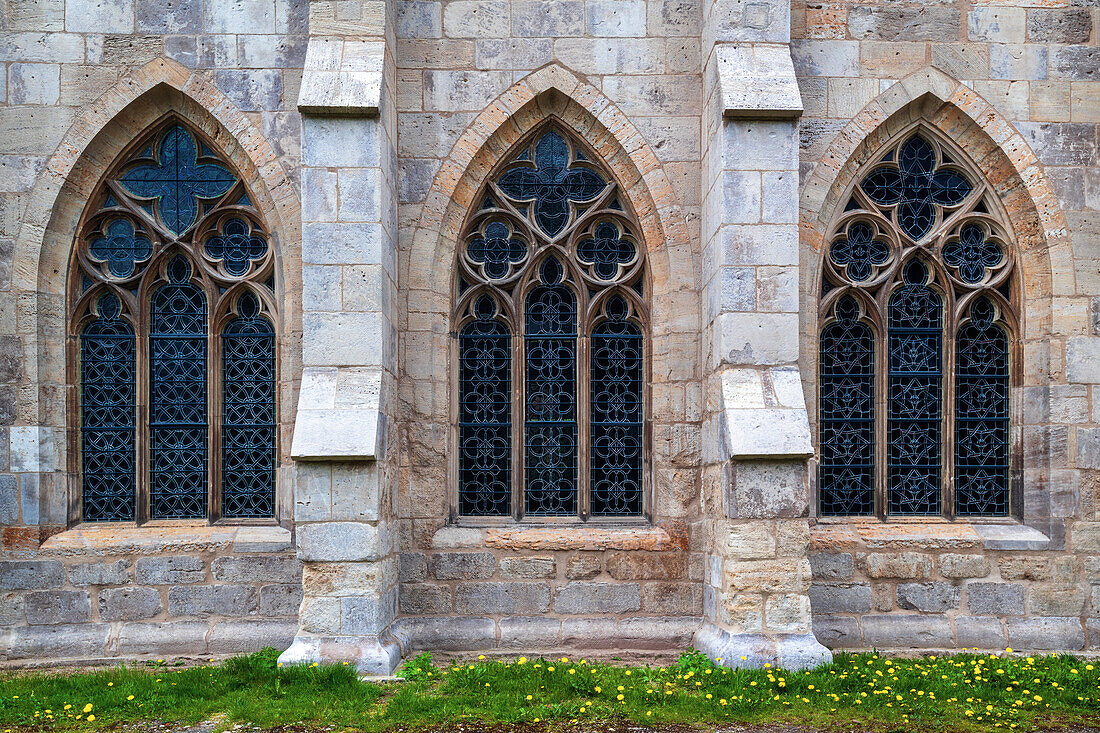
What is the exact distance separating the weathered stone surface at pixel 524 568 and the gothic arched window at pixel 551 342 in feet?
1.34

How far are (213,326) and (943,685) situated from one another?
20.3ft

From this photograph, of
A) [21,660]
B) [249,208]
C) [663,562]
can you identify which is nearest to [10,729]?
[21,660]

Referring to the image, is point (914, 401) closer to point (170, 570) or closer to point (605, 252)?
point (605, 252)

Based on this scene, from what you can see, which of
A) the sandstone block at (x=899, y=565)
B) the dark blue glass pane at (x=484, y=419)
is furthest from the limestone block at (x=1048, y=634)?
the dark blue glass pane at (x=484, y=419)

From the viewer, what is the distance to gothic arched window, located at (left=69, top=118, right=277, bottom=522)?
6.99m

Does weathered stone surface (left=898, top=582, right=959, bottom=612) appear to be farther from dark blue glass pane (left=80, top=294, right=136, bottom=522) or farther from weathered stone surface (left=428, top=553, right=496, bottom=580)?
dark blue glass pane (left=80, top=294, right=136, bottom=522)

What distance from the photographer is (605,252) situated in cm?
715

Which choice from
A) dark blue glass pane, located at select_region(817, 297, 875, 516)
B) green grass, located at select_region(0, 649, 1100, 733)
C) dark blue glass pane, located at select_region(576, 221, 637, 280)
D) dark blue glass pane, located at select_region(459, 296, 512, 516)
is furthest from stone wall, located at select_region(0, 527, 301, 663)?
dark blue glass pane, located at select_region(817, 297, 875, 516)

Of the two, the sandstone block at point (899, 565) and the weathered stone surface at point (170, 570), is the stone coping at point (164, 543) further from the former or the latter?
the sandstone block at point (899, 565)

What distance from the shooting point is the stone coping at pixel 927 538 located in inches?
269

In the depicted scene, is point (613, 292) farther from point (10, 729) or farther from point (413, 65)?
point (10, 729)

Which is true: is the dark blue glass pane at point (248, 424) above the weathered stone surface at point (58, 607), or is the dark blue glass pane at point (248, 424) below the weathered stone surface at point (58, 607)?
above

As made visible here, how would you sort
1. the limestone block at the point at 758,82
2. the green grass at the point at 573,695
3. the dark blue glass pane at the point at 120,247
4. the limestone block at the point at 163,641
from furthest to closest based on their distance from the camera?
the dark blue glass pane at the point at 120,247, the limestone block at the point at 163,641, the limestone block at the point at 758,82, the green grass at the point at 573,695

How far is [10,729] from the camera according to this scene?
4992 millimetres
